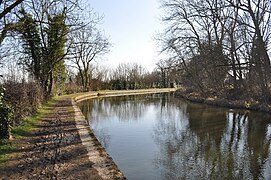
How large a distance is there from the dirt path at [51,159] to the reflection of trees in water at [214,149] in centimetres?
186

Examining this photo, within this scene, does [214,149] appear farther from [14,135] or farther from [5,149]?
[14,135]

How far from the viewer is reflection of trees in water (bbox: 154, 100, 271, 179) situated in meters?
6.99

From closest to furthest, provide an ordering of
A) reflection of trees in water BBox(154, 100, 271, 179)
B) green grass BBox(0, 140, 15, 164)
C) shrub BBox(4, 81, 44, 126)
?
green grass BBox(0, 140, 15, 164)
reflection of trees in water BBox(154, 100, 271, 179)
shrub BBox(4, 81, 44, 126)

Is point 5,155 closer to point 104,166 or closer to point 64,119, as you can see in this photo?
point 104,166

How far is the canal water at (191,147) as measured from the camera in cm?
704

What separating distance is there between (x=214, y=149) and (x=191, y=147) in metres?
0.71

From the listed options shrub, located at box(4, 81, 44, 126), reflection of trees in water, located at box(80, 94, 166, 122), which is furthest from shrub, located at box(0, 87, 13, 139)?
reflection of trees in water, located at box(80, 94, 166, 122)

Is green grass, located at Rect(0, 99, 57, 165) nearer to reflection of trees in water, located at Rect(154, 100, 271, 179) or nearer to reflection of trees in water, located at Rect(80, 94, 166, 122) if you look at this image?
reflection of trees in water, located at Rect(154, 100, 271, 179)

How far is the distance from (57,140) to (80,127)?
245 centimetres

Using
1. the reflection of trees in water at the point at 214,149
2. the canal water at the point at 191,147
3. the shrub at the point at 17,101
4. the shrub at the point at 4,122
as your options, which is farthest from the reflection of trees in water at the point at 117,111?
the shrub at the point at 4,122

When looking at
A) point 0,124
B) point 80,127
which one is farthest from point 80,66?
point 0,124

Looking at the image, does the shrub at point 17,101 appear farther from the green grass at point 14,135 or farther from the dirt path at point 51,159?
the dirt path at point 51,159

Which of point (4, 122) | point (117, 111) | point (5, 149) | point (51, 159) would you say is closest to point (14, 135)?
point (4, 122)

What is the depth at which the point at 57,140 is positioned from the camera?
9.16m
